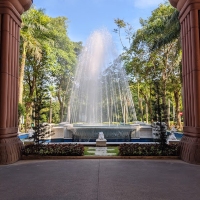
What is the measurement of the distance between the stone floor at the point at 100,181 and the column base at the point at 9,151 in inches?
12.7

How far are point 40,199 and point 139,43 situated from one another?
24947 mm

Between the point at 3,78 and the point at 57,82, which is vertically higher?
the point at 57,82

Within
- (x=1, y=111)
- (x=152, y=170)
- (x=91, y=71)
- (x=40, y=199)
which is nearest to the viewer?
(x=40, y=199)

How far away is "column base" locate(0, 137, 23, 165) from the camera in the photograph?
7164 millimetres

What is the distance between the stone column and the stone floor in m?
0.63

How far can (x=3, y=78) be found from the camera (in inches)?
297

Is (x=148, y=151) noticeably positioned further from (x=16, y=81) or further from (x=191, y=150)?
(x=16, y=81)

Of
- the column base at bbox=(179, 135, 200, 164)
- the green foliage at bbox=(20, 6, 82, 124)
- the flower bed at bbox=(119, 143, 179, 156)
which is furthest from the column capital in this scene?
the column base at bbox=(179, 135, 200, 164)

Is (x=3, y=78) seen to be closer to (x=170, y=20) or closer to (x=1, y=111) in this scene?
(x=1, y=111)

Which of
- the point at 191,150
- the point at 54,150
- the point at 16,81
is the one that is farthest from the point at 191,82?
the point at 16,81

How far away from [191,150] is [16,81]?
7.32 meters

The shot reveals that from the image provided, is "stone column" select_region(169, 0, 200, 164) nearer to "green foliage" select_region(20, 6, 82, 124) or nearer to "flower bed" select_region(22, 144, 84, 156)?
"flower bed" select_region(22, 144, 84, 156)

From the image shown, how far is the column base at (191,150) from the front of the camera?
7.13m

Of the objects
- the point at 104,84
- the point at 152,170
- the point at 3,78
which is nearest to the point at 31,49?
the point at 104,84
